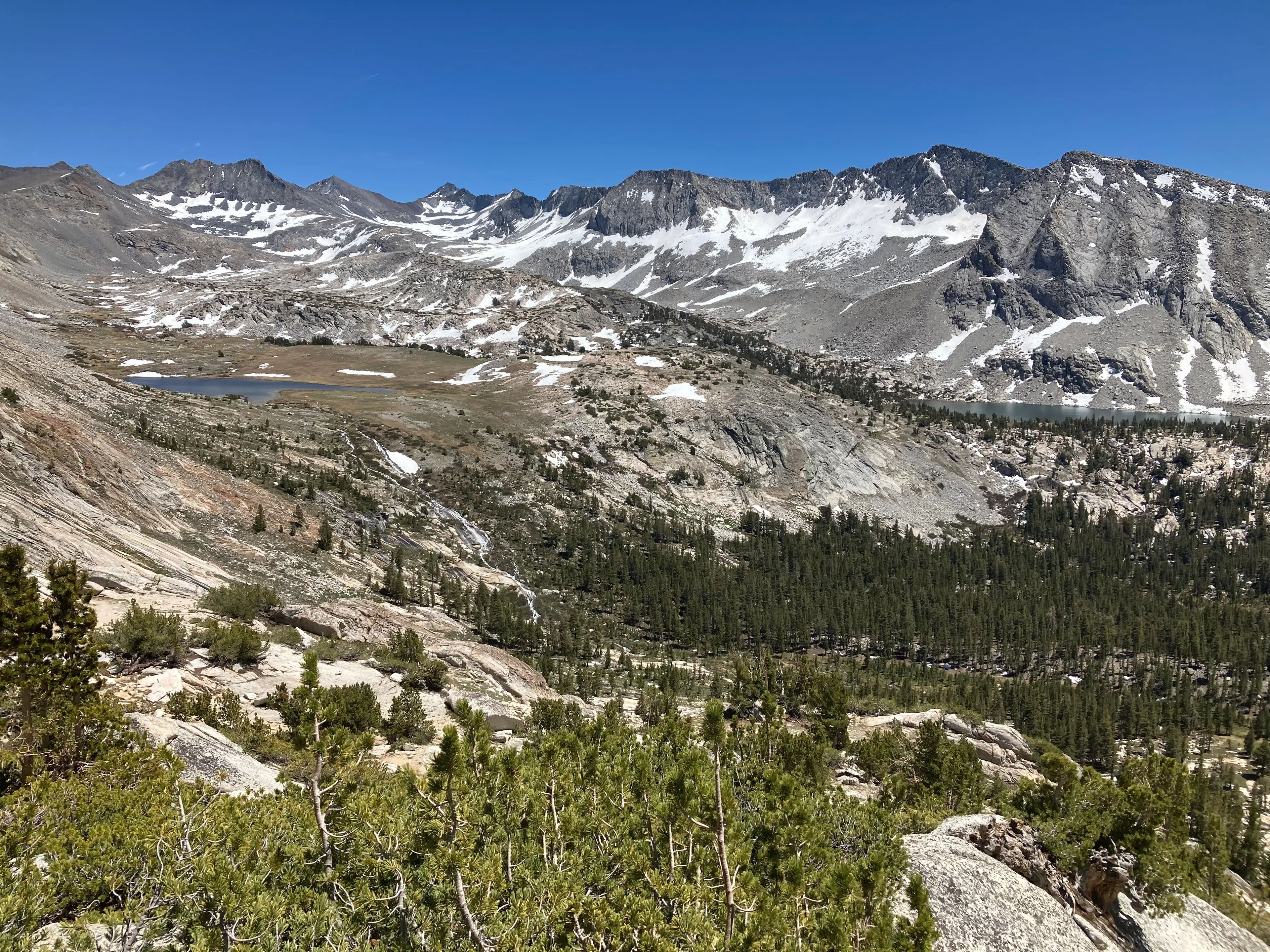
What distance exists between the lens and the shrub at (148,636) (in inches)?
784

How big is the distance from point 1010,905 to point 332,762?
15143mm

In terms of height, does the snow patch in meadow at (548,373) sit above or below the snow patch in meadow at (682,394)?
above

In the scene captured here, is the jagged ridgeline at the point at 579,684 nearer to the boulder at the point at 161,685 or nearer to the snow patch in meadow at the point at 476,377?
the boulder at the point at 161,685

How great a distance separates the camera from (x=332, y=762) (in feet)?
35.2

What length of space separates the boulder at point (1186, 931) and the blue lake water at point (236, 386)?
112 meters

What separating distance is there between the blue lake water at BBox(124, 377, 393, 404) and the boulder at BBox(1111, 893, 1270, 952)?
4418 inches

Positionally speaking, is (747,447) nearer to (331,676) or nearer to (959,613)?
(959,613)

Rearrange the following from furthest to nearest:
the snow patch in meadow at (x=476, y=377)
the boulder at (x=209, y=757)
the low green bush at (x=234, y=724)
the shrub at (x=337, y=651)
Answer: the snow patch in meadow at (x=476, y=377), the shrub at (x=337, y=651), the low green bush at (x=234, y=724), the boulder at (x=209, y=757)

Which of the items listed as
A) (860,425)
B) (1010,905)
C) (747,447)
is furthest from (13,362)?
(860,425)

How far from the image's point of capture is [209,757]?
14.6 m

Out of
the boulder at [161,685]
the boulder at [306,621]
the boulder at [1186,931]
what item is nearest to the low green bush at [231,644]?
the boulder at [161,685]

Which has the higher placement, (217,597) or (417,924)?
(417,924)

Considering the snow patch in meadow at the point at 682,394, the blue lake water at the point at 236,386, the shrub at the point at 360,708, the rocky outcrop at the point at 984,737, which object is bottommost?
the rocky outcrop at the point at 984,737

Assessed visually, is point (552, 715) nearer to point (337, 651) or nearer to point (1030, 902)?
point (337, 651)
